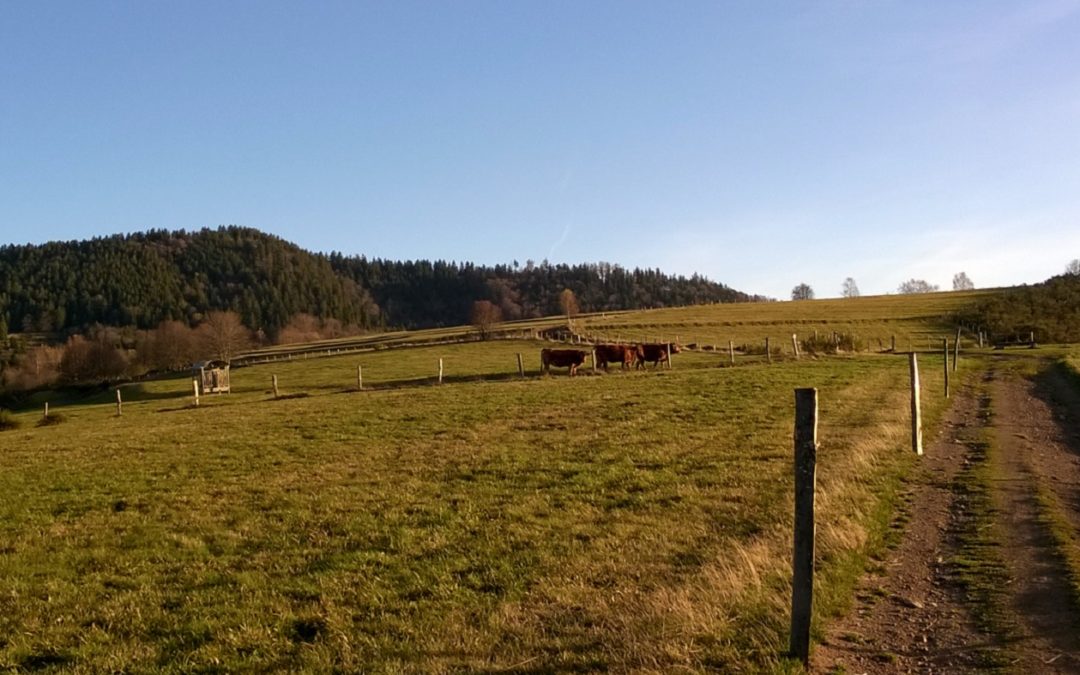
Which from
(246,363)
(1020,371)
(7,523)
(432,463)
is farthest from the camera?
(246,363)

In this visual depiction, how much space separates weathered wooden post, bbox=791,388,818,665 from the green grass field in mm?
273

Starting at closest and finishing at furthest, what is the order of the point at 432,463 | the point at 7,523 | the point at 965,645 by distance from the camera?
the point at 965,645
the point at 7,523
the point at 432,463

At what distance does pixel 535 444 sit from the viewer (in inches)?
694

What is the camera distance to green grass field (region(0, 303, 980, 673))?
6.23m

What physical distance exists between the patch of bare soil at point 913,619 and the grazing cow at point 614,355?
36292 mm

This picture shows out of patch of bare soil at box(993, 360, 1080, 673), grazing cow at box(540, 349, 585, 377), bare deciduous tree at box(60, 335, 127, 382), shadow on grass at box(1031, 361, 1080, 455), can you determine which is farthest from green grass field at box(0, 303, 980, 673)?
bare deciduous tree at box(60, 335, 127, 382)

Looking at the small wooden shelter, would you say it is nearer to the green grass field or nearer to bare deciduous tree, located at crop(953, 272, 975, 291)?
the green grass field

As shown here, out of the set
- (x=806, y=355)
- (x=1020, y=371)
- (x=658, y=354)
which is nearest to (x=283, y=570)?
(x=1020, y=371)

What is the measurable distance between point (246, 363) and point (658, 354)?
50.5m

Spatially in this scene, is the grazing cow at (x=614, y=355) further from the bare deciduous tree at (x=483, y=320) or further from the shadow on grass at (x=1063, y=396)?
the bare deciduous tree at (x=483, y=320)

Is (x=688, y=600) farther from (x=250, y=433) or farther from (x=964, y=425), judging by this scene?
(x=250, y=433)

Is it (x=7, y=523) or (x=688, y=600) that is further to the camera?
(x=7, y=523)

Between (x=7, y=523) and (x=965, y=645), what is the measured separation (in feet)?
44.8

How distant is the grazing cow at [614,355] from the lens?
46.4 metres
